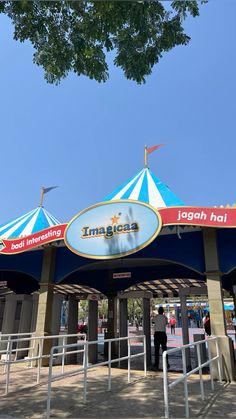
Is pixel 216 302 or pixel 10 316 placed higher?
pixel 216 302

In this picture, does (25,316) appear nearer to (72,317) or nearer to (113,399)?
(72,317)

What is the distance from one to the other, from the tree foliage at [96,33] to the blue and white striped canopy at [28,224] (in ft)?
35.0

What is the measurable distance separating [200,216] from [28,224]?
35.5 ft

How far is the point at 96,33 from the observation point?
233 inches

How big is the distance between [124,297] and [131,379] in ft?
12.8

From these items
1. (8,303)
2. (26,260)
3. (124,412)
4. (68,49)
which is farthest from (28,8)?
(8,303)

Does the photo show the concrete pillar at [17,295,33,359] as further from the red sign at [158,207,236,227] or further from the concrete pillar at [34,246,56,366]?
the red sign at [158,207,236,227]

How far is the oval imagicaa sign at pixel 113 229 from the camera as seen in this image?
909cm

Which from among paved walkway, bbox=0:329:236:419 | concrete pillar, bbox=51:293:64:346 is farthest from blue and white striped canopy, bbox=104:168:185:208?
paved walkway, bbox=0:329:236:419

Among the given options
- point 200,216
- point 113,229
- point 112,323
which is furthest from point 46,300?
point 200,216

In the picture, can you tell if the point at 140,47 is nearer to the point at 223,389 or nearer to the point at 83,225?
the point at 83,225

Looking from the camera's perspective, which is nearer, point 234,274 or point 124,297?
point 124,297

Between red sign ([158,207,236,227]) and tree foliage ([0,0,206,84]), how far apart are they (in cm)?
380

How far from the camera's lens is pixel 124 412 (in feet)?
17.8
